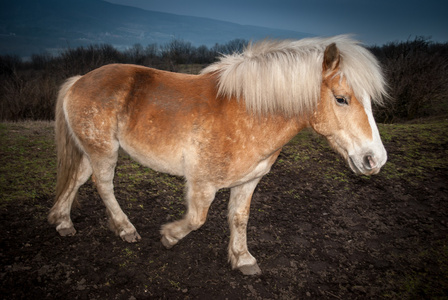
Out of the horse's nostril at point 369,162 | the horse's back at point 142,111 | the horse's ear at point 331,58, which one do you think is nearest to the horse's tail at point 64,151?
the horse's back at point 142,111

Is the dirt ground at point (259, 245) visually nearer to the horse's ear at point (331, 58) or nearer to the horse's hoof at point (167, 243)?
the horse's hoof at point (167, 243)

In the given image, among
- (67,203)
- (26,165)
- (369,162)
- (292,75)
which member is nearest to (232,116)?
(292,75)

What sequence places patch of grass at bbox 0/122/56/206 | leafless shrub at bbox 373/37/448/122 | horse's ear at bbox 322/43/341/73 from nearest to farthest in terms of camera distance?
horse's ear at bbox 322/43/341/73 < patch of grass at bbox 0/122/56/206 < leafless shrub at bbox 373/37/448/122

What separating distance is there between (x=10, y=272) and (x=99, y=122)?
1695 millimetres

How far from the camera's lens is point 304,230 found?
356 cm

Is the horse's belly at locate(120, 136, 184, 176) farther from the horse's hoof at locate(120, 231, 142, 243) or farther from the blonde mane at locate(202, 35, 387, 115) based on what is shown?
the horse's hoof at locate(120, 231, 142, 243)

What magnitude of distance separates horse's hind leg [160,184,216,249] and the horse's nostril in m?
1.37

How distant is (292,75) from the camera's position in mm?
2172

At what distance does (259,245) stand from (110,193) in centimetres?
201

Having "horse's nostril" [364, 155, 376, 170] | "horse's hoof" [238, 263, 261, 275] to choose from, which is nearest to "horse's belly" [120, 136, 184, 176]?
"horse's hoof" [238, 263, 261, 275]

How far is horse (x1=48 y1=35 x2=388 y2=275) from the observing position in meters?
2.06

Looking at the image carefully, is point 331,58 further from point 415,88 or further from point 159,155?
point 415,88

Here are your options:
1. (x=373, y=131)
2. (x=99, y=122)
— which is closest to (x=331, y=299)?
(x=373, y=131)

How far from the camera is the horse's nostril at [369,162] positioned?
6.63ft
